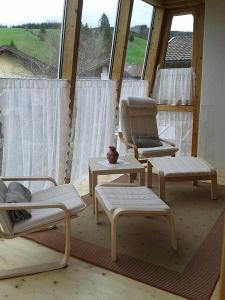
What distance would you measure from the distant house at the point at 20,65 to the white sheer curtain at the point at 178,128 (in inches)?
92.7

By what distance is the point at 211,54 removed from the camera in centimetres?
454

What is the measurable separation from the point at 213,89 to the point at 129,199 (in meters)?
2.82

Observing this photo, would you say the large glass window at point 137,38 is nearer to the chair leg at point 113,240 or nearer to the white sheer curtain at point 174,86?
the white sheer curtain at point 174,86

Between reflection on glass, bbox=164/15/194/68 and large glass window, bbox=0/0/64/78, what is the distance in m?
2.31

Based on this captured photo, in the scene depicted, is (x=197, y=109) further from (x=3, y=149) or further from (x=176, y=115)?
(x=3, y=149)

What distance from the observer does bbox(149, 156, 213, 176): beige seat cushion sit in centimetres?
321

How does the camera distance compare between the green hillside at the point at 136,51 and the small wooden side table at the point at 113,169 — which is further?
the green hillside at the point at 136,51

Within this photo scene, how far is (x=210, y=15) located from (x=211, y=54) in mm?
542

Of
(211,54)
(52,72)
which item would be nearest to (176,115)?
(211,54)

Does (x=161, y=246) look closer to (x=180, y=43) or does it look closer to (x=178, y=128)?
(x=178, y=128)

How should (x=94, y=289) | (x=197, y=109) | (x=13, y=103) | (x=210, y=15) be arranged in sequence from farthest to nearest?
(x=197, y=109)
(x=210, y=15)
(x=13, y=103)
(x=94, y=289)

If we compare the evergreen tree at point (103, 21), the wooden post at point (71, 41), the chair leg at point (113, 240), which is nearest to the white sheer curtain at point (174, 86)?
the evergreen tree at point (103, 21)

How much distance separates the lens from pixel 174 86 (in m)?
5.04

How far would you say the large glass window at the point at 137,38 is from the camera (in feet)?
14.5
